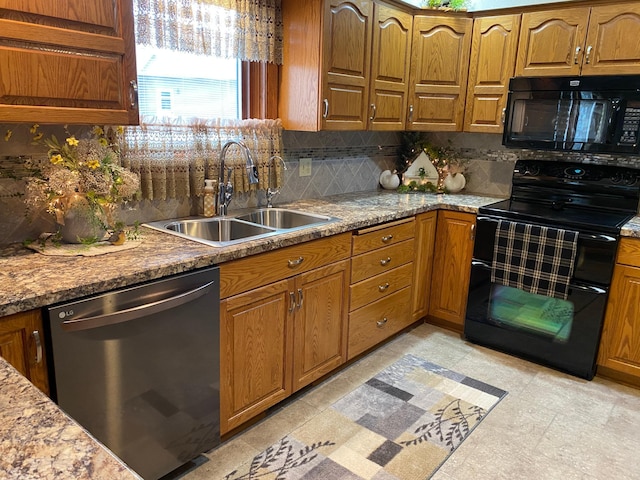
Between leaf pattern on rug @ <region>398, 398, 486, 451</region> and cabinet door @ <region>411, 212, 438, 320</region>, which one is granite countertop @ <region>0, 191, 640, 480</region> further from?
leaf pattern on rug @ <region>398, 398, 486, 451</region>

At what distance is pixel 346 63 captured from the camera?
2.78 meters

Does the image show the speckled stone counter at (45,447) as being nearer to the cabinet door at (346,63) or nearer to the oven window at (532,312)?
the cabinet door at (346,63)

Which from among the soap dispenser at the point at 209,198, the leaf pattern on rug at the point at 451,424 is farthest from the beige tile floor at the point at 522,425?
the soap dispenser at the point at 209,198

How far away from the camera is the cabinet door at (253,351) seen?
6.68 feet

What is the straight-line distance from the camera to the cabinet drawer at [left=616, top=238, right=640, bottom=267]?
259 cm

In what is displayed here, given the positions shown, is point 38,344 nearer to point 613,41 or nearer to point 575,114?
point 575,114

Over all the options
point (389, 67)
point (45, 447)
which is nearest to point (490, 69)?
point (389, 67)

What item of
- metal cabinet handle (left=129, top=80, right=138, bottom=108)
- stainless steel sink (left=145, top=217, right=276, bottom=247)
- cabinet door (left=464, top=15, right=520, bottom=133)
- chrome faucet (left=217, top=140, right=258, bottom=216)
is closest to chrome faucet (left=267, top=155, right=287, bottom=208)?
chrome faucet (left=217, top=140, right=258, bottom=216)

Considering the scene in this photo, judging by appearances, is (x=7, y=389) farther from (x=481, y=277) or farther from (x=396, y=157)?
(x=396, y=157)

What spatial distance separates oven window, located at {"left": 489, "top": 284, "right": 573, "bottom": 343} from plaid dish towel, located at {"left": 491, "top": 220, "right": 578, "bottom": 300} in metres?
0.07

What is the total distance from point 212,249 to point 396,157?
239cm

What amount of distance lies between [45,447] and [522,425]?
2.23 meters

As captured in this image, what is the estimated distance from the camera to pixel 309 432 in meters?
2.26

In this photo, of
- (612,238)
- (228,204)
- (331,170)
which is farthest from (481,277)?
(228,204)
